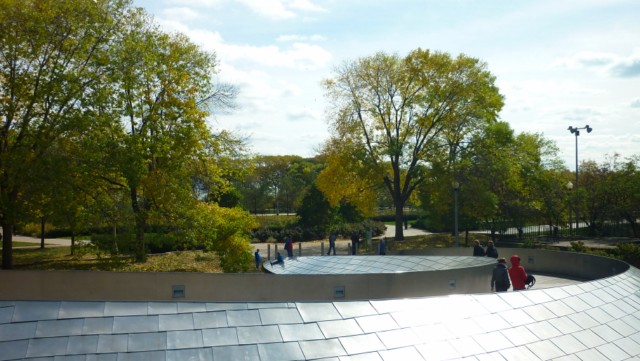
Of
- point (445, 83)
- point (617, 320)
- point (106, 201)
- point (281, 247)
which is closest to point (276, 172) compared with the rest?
point (281, 247)

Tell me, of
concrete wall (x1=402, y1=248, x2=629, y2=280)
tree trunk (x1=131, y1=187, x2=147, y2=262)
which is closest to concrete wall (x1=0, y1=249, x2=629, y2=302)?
concrete wall (x1=402, y1=248, x2=629, y2=280)

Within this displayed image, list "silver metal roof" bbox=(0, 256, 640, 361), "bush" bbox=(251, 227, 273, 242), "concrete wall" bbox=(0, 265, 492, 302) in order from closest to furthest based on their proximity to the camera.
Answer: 1. "silver metal roof" bbox=(0, 256, 640, 361)
2. "concrete wall" bbox=(0, 265, 492, 302)
3. "bush" bbox=(251, 227, 273, 242)

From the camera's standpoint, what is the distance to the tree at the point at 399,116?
123 ft

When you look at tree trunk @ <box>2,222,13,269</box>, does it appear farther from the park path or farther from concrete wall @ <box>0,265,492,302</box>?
the park path

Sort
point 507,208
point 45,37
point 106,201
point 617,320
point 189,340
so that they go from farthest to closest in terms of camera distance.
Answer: point 507,208 → point 106,201 → point 45,37 → point 617,320 → point 189,340

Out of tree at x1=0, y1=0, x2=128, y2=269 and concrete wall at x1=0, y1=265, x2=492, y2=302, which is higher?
tree at x1=0, y1=0, x2=128, y2=269

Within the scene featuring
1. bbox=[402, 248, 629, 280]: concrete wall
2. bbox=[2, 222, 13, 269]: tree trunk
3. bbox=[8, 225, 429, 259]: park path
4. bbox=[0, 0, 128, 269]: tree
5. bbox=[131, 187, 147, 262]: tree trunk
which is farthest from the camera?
bbox=[8, 225, 429, 259]: park path

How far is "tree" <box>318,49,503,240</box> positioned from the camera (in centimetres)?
3741

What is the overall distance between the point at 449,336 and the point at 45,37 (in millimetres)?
20293

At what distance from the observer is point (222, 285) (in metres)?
16.1

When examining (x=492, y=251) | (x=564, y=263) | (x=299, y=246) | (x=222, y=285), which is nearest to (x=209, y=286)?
(x=222, y=285)

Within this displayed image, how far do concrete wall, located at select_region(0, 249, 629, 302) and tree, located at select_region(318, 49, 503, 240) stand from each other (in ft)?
67.5

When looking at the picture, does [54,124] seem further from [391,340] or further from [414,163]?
[414,163]

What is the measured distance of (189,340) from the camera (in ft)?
23.2
